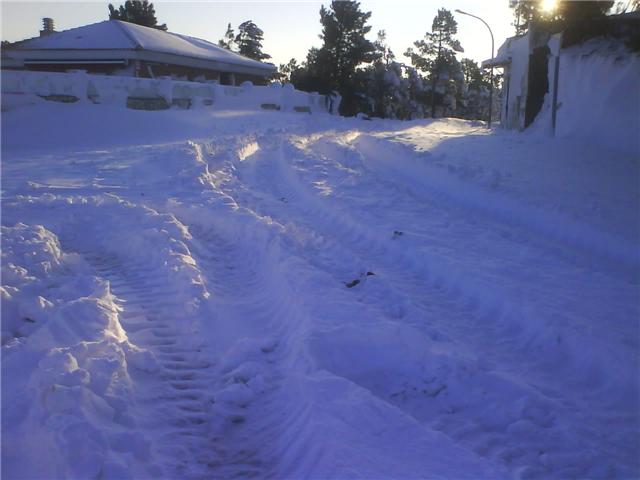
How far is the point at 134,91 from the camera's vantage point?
837 inches

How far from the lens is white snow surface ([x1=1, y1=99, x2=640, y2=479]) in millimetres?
3209

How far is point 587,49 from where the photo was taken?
17.1 m

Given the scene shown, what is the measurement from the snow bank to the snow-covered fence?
15478 mm

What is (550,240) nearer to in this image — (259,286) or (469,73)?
(259,286)

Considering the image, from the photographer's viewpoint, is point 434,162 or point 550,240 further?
point 434,162

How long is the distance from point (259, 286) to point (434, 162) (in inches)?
356

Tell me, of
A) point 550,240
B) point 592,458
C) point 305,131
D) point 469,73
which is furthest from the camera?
point 469,73

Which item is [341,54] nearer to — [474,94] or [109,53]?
[109,53]

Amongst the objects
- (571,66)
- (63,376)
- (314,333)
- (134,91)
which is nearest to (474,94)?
(571,66)

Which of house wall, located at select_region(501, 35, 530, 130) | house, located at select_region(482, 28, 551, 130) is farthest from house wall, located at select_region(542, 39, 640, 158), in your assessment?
house wall, located at select_region(501, 35, 530, 130)

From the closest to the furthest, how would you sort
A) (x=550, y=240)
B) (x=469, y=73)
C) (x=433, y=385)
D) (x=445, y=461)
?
(x=445, y=461) → (x=433, y=385) → (x=550, y=240) → (x=469, y=73)

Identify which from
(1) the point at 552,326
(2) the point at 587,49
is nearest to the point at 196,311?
(1) the point at 552,326

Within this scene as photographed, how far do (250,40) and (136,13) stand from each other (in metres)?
13.5

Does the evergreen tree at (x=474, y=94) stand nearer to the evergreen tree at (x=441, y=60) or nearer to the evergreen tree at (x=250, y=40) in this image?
the evergreen tree at (x=441, y=60)
